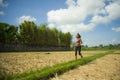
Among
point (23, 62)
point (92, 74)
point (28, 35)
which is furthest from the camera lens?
point (28, 35)

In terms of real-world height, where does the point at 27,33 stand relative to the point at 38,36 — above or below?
above

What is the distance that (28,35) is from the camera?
63.9m

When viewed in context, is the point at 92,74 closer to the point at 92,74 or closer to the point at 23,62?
the point at 92,74

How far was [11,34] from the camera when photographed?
221 ft

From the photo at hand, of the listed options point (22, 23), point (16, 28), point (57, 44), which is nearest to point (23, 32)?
point (22, 23)

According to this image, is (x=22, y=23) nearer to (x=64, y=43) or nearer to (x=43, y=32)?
(x=43, y=32)

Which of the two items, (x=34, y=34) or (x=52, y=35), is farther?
(x=52, y=35)

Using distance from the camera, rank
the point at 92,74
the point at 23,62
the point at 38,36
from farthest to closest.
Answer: the point at 38,36 < the point at 23,62 < the point at 92,74

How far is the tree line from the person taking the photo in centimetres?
6259

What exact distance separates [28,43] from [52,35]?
2073cm

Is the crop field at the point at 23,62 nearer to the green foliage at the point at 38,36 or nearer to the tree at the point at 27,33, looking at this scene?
the tree at the point at 27,33

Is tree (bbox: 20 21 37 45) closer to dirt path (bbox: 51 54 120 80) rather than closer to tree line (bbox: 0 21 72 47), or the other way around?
tree line (bbox: 0 21 72 47)

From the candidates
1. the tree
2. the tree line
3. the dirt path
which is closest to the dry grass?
the dirt path

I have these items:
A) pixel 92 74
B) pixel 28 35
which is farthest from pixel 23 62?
pixel 28 35
